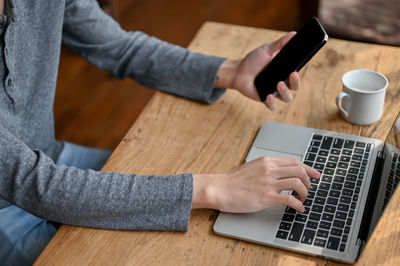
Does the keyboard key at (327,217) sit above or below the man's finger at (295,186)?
below

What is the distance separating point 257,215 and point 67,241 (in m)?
0.32

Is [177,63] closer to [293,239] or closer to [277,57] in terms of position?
[277,57]

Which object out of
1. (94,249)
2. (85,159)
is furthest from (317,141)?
(85,159)

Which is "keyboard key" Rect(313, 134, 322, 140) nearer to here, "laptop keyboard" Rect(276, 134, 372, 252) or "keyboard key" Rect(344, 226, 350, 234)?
"laptop keyboard" Rect(276, 134, 372, 252)

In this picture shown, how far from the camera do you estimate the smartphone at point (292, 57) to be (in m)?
0.99

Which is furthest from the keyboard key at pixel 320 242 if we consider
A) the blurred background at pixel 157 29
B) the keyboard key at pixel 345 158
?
the blurred background at pixel 157 29

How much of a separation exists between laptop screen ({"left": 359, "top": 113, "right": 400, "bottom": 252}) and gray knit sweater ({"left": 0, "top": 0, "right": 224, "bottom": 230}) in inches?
11.6

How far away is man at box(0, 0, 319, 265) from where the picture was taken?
2.91 feet

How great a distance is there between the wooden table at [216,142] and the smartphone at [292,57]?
56 millimetres

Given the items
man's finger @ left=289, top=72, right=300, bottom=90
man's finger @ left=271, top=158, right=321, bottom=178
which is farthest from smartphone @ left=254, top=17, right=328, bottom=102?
man's finger @ left=271, top=158, right=321, bottom=178

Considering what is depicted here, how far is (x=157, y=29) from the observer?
116 inches

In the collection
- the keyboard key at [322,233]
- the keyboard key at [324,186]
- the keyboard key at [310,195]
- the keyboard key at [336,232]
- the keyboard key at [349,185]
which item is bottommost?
the keyboard key at [310,195]

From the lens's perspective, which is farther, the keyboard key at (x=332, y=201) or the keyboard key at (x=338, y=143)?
the keyboard key at (x=338, y=143)

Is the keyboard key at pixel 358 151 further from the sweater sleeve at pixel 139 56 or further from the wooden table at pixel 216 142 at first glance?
the sweater sleeve at pixel 139 56
